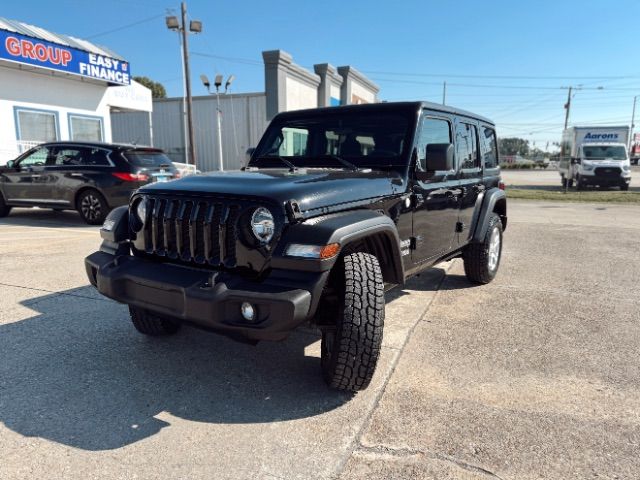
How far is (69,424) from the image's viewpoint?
254 centimetres

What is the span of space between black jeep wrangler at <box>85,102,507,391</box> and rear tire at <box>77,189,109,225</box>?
6.29m

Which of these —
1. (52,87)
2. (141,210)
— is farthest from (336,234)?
(52,87)

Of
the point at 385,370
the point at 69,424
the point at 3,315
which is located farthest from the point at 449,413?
the point at 3,315

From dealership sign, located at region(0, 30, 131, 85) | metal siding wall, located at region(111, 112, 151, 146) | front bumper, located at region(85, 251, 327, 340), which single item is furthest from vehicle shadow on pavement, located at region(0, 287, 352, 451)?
metal siding wall, located at region(111, 112, 151, 146)

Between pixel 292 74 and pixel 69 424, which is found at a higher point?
pixel 292 74

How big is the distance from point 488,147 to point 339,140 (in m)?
2.24

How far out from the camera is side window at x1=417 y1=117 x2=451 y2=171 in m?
3.74

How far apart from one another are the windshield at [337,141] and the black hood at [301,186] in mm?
326

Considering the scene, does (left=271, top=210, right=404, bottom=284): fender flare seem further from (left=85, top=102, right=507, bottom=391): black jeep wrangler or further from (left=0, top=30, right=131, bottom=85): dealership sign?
(left=0, top=30, right=131, bottom=85): dealership sign

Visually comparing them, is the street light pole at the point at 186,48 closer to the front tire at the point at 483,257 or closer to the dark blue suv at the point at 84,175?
the dark blue suv at the point at 84,175

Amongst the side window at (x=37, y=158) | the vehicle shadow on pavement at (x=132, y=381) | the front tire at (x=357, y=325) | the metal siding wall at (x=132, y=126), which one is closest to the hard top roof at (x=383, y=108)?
the front tire at (x=357, y=325)

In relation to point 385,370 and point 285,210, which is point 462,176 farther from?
point 285,210

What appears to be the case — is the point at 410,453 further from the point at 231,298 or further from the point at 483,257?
the point at 483,257

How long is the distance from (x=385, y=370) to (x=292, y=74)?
1805 centimetres
